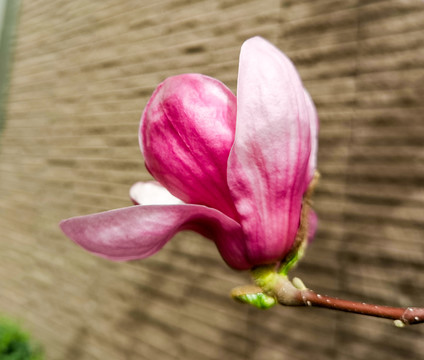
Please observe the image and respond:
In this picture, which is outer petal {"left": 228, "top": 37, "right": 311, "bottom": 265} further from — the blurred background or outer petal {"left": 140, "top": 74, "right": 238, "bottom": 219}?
the blurred background

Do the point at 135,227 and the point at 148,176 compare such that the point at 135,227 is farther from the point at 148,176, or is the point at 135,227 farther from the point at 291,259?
the point at 148,176

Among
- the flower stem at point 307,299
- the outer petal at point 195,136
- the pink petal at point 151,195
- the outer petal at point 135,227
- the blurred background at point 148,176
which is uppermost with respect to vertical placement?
the outer petal at point 195,136

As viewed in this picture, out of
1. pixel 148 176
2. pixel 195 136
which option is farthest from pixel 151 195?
pixel 148 176

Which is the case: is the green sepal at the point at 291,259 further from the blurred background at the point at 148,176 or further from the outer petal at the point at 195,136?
the blurred background at the point at 148,176

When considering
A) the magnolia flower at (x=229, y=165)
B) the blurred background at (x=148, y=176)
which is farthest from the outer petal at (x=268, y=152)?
the blurred background at (x=148, y=176)

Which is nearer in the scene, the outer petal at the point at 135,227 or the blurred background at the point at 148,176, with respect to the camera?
the outer petal at the point at 135,227

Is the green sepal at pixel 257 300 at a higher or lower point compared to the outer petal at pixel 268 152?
lower
